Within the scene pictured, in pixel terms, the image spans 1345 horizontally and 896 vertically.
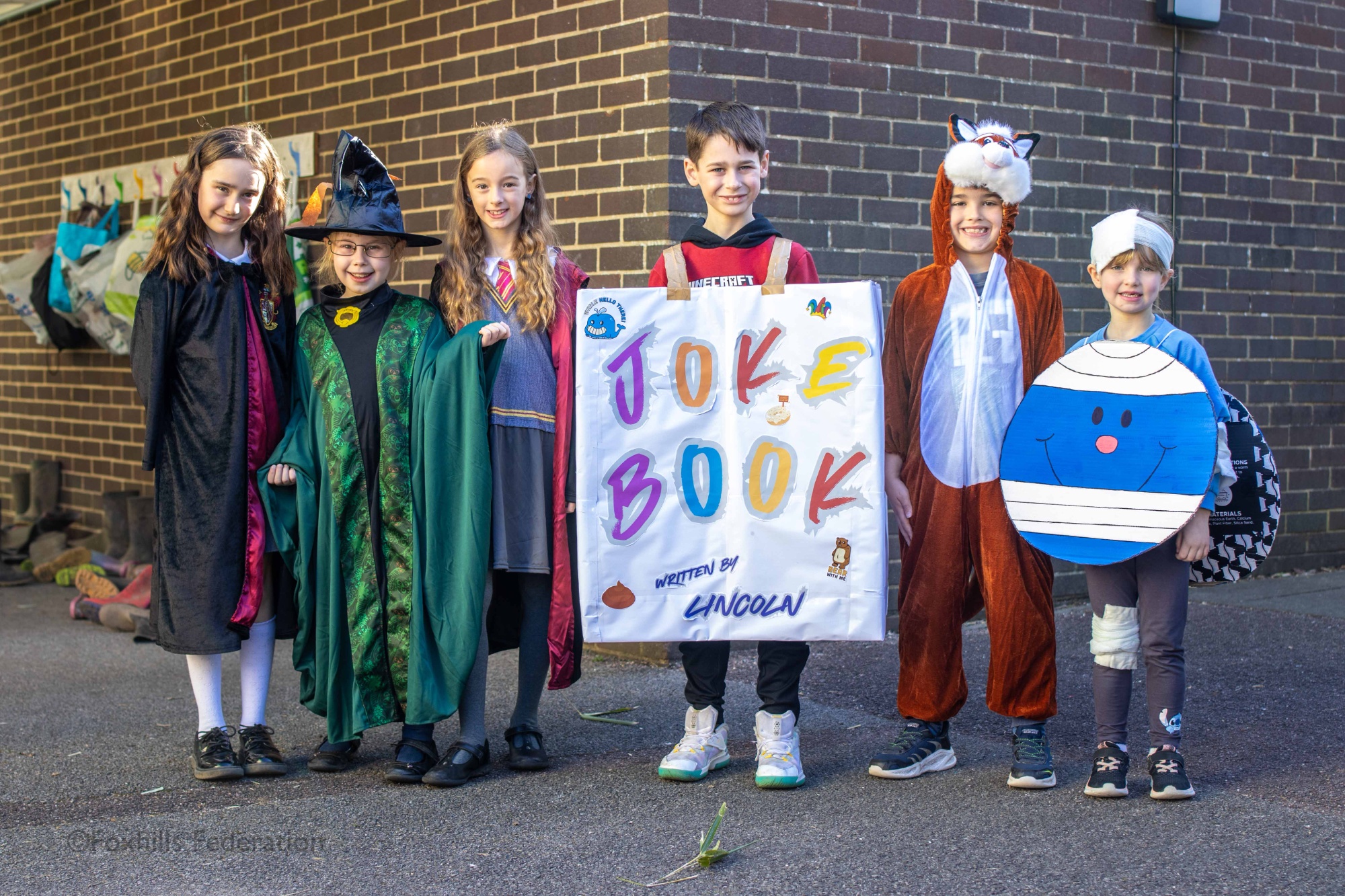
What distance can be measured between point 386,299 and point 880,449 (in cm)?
154

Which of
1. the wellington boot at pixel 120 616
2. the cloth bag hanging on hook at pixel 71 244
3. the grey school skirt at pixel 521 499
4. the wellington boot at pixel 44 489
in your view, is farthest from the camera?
the wellington boot at pixel 44 489

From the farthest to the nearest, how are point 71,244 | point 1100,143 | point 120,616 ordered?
point 71,244, point 1100,143, point 120,616

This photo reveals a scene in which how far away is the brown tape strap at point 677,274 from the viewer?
153 inches

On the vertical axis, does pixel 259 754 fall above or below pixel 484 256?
below

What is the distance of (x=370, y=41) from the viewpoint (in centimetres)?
713

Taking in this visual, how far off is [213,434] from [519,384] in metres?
0.92

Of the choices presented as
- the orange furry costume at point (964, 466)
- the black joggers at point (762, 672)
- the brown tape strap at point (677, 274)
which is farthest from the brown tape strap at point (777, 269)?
the black joggers at point (762, 672)

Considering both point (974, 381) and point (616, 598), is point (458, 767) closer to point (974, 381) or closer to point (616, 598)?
point (616, 598)

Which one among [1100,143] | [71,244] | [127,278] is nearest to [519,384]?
[1100,143]

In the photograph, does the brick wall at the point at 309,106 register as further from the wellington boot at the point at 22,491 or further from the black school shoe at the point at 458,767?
the black school shoe at the point at 458,767

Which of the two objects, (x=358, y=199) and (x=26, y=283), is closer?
(x=358, y=199)

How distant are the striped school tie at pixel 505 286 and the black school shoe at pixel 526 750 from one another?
4.19 ft

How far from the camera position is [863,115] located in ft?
20.1

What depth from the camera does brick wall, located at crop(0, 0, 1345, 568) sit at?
5.80 meters
